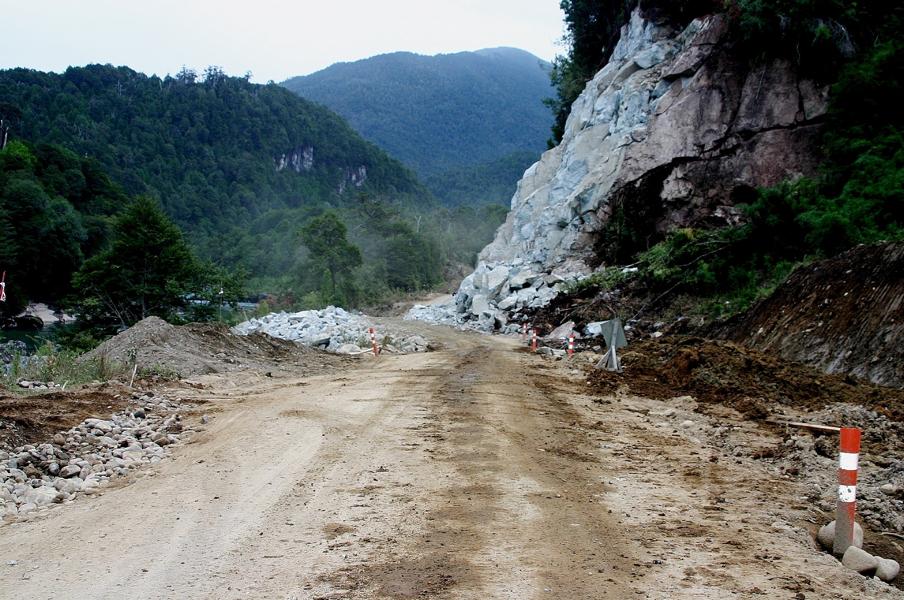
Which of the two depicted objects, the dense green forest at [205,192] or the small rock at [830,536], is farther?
the dense green forest at [205,192]

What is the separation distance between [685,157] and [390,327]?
45.8 feet

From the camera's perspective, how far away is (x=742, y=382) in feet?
38.4

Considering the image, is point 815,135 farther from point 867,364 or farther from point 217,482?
point 217,482

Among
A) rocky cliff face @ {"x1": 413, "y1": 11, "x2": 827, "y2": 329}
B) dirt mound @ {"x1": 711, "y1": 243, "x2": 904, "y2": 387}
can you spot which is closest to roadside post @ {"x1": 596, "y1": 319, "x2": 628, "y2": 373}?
dirt mound @ {"x1": 711, "y1": 243, "x2": 904, "y2": 387}

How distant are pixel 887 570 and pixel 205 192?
419ft

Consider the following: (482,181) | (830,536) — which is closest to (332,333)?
(830,536)

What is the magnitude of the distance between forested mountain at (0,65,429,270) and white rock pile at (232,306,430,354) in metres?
66.0

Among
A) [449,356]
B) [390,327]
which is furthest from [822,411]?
[390,327]

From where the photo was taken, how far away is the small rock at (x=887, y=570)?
4.57 meters

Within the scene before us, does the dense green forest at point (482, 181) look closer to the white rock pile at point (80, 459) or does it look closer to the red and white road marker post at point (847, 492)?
the white rock pile at point (80, 459)

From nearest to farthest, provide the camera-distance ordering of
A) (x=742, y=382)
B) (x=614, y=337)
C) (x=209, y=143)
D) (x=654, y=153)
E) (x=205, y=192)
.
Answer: (x=742, y=382) → (x=614, y=337) → (x=654, y=153) → (x=205, y=192) → (x=209, y=143)

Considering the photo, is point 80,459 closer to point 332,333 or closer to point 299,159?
point 332,333

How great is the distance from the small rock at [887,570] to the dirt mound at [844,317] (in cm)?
712

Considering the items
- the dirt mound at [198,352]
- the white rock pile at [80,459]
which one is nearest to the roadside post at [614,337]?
the dirt mound at [198,352]
